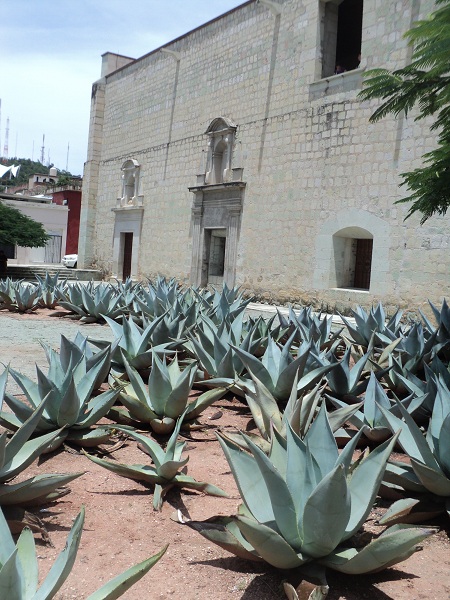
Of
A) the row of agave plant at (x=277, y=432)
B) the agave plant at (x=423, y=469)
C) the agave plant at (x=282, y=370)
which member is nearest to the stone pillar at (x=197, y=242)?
the row of agave plant at (x=277, y=432)

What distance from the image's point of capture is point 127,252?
759 inches

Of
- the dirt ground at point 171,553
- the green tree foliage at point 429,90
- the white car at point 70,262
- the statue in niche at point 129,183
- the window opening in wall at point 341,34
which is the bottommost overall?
the dirt ground at point 171,553

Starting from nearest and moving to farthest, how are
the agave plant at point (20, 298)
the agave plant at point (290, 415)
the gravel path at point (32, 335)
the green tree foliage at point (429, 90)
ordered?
the agave plant at point (290, 415) → the green tree foliage at point (429, 90) → the gravel path at point (32, 335) → the agave plant at point (20, 298)

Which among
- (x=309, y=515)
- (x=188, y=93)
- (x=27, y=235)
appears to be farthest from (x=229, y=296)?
(x=27, y=235)

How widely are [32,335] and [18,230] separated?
1222cm

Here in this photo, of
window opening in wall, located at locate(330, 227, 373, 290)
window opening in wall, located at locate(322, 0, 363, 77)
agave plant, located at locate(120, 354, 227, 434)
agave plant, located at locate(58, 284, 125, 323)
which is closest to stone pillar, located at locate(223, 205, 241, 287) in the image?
window opening in wall, located at locate(330, 227, 373, 290)

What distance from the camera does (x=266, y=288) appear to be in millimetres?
13391

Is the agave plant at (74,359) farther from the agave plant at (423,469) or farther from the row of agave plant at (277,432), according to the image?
the agave plant at (423,469)

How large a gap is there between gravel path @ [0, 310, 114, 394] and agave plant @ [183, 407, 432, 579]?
2429 millimetres

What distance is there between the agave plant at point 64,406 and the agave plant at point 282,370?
2.73 ft

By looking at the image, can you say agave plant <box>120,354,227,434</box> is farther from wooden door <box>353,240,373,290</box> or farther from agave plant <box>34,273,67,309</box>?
wooden door <box>353,240,373,290</box>

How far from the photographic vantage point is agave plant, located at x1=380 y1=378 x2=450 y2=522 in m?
2.19

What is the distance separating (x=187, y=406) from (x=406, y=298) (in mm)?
8006

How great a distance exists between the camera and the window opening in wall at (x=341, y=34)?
12.5 m
